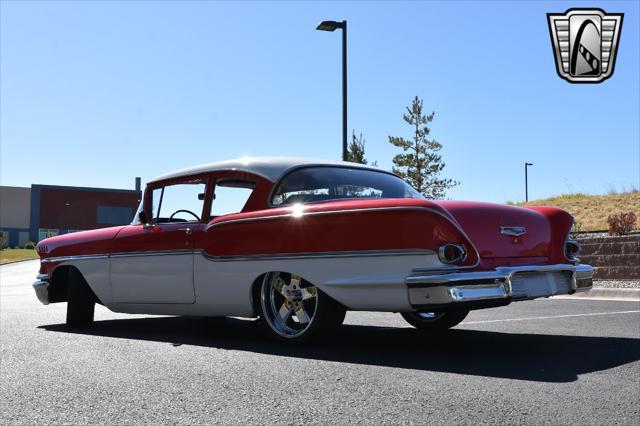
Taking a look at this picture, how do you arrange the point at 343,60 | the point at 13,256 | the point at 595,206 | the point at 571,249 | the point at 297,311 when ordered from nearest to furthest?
1. the point at 297,311
2. the point at 571,249
3. the point at 343,60
4. the point at 595,206
5. the point at 13,256

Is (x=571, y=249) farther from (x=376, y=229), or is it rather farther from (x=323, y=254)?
(x=323, y=254)

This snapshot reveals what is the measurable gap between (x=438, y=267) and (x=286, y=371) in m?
1.28

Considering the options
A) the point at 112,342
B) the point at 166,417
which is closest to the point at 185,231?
the point at 112,342

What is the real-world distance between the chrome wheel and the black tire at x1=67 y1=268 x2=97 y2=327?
9.15 ft

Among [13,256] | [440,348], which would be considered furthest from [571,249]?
[13,256]

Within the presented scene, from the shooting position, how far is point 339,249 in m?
5.56

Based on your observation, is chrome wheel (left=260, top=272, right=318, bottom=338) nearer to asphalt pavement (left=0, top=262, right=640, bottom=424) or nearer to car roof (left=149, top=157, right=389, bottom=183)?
asphalt pavement (left=0, top=262, right=640, bottom=424)

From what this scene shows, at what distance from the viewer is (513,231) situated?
566 cm

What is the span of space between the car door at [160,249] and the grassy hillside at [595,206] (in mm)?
19273

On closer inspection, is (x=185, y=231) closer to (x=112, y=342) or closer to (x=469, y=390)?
(x=112, y=342)

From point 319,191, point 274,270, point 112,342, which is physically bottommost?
point 112,342

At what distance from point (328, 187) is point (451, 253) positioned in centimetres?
153

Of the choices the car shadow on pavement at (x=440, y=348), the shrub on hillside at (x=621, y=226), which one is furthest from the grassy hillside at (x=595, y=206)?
the car shadow on pavement at (x=440, y=348)

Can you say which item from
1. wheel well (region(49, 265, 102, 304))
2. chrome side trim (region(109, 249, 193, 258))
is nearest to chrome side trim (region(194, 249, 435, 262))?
chrome side trim (region(109, 249, 193, 258))
